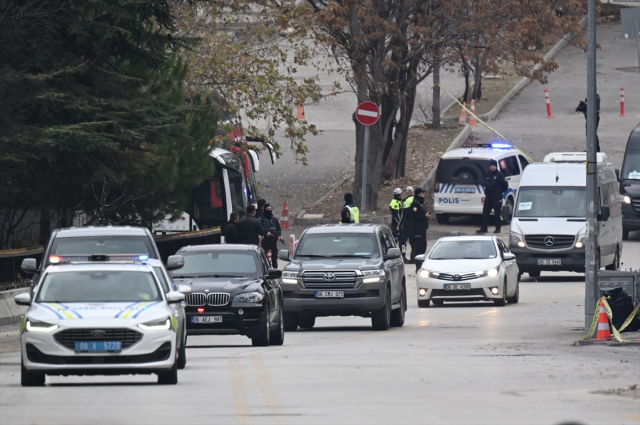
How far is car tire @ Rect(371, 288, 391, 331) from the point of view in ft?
67.7

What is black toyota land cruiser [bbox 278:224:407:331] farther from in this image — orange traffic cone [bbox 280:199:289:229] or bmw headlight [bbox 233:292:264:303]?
orange traffic cone [bbox 280:199:289:229]

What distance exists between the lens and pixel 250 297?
18078mm

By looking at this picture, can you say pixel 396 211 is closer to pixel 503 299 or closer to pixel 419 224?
pixel 419 224

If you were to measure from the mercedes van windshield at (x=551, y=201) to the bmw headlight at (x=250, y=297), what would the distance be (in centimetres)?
1346

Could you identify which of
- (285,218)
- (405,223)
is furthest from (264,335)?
(285,218)

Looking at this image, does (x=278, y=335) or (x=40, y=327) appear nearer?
(x=40, y=327)

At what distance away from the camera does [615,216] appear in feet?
103

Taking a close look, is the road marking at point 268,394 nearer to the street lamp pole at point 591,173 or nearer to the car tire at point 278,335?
the car tire at point 278,335

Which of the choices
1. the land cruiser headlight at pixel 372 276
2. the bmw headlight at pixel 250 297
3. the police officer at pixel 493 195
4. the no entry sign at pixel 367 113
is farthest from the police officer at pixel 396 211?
Answer: the bmw headlight at pixel 250 297

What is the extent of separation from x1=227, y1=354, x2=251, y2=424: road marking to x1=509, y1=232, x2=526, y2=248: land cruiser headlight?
14.4 meters

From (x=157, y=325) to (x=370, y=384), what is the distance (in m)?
2.23

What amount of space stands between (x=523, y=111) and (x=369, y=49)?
68.9ft

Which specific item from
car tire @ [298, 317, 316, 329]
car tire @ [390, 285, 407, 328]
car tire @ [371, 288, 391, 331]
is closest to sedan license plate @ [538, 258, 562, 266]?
car tire @ [390, 285, 407, 328]

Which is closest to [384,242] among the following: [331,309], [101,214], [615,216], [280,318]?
[331,309]
